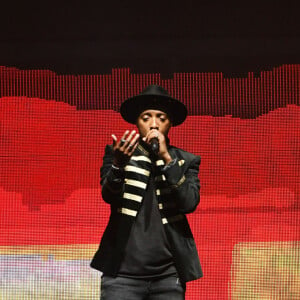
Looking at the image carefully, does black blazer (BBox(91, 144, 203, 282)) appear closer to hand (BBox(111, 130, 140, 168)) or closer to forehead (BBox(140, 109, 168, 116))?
hand (BBox(111, 130, 140, 168))

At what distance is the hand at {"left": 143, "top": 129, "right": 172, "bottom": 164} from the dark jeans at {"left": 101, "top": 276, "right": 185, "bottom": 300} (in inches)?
15.1

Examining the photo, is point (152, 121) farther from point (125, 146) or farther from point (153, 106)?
point (125, 146)

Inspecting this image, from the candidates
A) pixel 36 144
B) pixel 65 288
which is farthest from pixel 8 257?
pixel 36 144

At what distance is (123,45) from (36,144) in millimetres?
756

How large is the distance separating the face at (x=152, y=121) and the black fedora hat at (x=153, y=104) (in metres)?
0.03

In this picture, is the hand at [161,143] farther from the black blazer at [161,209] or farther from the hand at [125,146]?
the hand at [125,146]

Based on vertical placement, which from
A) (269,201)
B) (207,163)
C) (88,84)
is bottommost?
(269,201)

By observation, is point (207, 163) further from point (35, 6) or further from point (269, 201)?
point (35, 6)

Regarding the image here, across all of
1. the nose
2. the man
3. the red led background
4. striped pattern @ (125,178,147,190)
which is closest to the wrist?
the man

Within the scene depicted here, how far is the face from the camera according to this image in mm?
1941

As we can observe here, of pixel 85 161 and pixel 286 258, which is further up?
pixel 85 161

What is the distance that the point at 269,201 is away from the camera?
3004mm

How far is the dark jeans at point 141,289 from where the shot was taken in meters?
1.67

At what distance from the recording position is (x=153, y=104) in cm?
201
